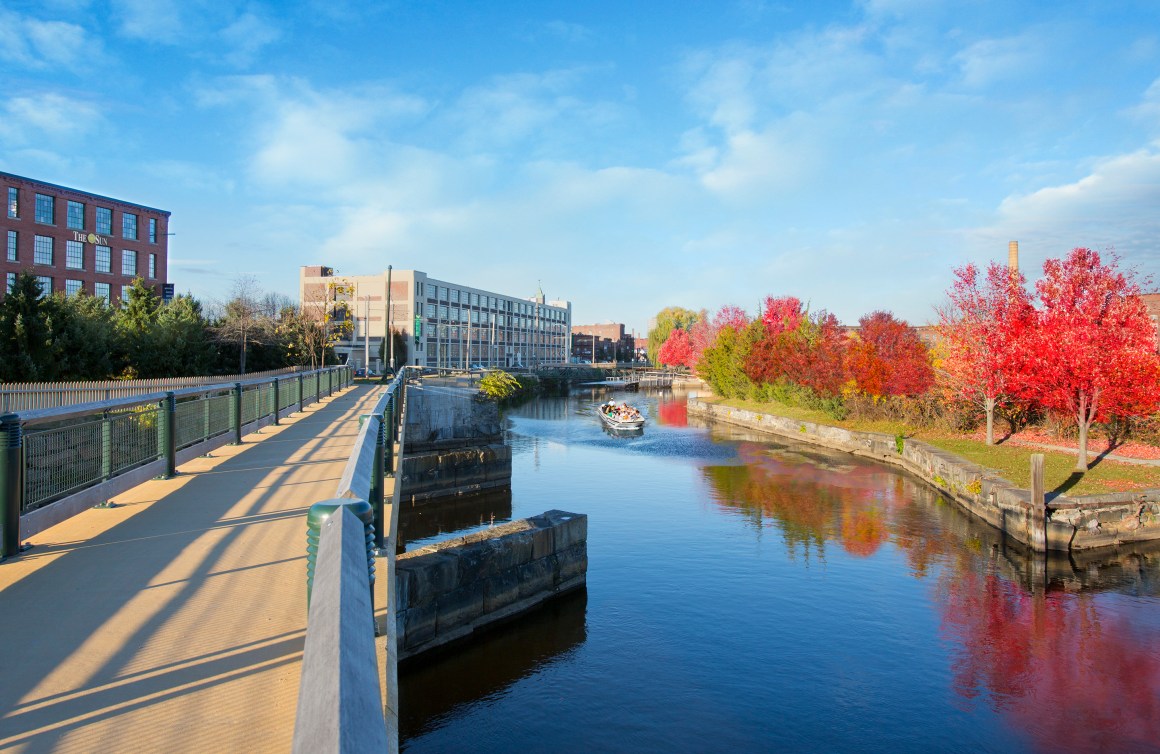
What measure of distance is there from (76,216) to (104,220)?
2.10 meters

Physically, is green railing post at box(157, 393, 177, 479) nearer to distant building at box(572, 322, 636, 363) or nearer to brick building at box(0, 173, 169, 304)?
brick building at box(0, 173, 169, 304)

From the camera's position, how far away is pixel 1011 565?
595 inches

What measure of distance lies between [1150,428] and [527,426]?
28.2 metres

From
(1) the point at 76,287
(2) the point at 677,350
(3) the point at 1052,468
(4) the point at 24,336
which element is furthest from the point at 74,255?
(2) the point at 677,350

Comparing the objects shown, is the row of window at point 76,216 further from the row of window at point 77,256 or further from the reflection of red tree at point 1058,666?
the reflection of red tree at point 1058,666

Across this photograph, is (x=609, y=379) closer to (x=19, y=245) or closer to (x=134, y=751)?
(x=19, y=245)

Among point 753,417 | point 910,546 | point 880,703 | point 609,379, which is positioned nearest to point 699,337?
point 609,379

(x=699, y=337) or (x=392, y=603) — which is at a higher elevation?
(x=699, y=337)

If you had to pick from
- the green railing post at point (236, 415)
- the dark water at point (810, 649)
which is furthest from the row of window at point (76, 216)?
the green railing post at point (236, 415)

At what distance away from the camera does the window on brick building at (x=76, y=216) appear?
46625mm

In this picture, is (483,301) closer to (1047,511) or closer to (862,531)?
(862,531)

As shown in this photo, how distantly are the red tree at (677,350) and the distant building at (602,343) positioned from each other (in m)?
29.4

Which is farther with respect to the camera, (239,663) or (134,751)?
(239,663)

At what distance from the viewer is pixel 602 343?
523 ft
